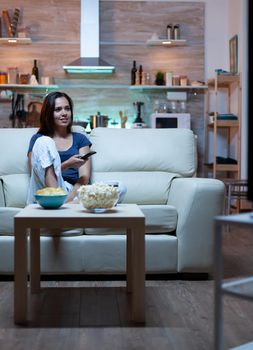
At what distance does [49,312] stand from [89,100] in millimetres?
4639

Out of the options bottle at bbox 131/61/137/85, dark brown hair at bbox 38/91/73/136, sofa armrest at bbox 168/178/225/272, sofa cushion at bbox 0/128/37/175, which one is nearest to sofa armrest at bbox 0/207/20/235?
sofa cushion at bbox 0/128/37/175

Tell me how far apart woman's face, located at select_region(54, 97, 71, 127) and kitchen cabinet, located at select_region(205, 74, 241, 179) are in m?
2.95

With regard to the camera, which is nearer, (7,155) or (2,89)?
(7,155)

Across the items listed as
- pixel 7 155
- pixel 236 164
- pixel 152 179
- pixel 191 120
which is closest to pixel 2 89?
pixel 191 120

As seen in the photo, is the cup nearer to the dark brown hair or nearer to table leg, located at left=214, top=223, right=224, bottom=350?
the dark brown hair

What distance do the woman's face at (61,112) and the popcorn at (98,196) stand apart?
1.13m

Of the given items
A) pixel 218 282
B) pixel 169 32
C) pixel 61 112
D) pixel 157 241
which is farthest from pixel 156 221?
pixel 169 32

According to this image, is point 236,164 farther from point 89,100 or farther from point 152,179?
point 152,179

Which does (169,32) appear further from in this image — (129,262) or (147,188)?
(129,262)

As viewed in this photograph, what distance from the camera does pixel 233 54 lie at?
6516mm

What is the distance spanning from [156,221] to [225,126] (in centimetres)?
356

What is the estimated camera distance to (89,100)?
685 cm

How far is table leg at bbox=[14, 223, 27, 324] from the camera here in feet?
7.49

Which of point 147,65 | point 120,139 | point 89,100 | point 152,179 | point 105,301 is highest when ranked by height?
point 147,65
